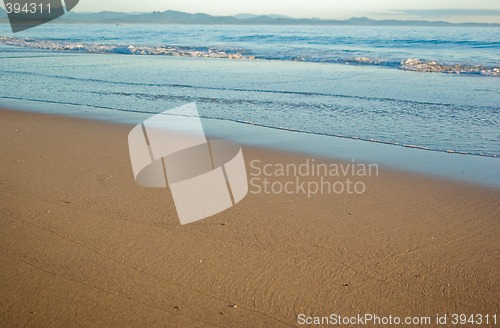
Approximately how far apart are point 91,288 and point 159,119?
625 cm

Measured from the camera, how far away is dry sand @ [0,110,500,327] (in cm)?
297

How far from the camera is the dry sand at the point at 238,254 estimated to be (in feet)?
9.75

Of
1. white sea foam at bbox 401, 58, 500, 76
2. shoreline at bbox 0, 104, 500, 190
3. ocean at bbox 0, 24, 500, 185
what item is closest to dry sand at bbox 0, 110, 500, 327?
shoreline at bbox 0, 104, 500, 190
